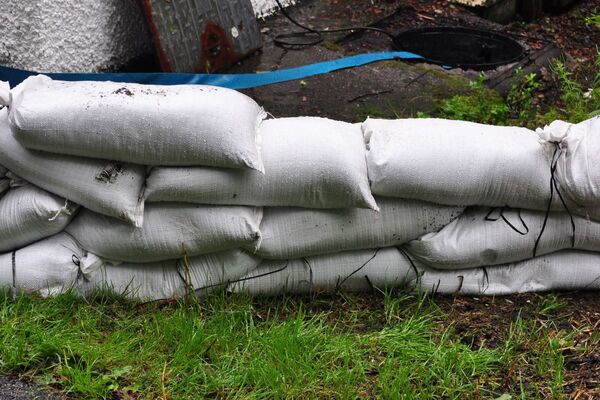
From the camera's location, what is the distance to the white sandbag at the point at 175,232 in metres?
2.91

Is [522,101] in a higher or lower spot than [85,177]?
lower

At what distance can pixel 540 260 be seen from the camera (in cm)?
319

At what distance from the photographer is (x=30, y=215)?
9.55 feet

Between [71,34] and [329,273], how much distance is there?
2.05m

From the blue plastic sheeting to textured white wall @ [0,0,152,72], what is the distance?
164 millimetres

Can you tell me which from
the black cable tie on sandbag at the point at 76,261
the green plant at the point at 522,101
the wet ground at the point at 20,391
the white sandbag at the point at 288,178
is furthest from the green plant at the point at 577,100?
the wet ground at the point at 20,391

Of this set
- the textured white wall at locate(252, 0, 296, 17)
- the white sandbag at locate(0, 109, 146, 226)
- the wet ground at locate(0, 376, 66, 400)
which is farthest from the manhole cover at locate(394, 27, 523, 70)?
the wet ground at locate(0, 376, 66, 400)

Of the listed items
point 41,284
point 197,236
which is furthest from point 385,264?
point 41,284

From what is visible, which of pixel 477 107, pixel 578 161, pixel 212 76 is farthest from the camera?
pixel 477 107

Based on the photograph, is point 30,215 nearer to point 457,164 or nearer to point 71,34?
point 457,164

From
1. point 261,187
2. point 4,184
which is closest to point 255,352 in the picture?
point 261,187

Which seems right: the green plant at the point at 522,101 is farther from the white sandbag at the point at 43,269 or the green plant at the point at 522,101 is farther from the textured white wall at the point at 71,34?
the white sandbag at the point at 43,269

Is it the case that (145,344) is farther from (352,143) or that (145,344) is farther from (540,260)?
(540,260)

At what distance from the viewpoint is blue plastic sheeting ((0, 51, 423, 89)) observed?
3.99 meters
